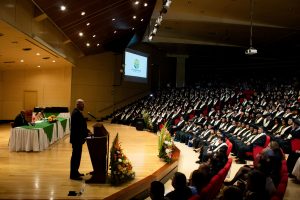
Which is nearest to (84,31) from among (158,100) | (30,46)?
(30,46)

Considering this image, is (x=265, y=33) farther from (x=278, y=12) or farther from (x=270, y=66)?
(x=270, y=66)

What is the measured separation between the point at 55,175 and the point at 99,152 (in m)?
1.11

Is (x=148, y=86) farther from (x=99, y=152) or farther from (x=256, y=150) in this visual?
(x=99, y=152)

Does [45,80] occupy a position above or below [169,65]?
below

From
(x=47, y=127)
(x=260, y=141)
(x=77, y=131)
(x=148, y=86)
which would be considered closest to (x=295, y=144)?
(x=260, y=141)

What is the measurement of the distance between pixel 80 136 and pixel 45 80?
12393 millimetres

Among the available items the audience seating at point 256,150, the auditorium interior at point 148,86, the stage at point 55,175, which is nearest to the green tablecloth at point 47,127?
the auditorium interior at point 148,86

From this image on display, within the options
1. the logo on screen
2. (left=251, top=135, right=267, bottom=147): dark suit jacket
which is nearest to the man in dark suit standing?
(left=251, top=135, right=267, bottom=147): dark suit jacket

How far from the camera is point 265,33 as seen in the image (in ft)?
50.7

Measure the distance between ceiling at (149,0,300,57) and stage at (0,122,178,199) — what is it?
23.5 feet

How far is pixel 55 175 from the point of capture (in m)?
4.97

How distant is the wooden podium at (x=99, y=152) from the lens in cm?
428

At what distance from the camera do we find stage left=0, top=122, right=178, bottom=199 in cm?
402

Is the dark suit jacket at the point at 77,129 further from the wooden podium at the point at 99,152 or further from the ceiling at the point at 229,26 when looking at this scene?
the ceiling at the point at 229,26
